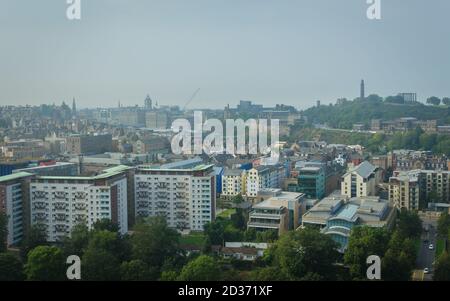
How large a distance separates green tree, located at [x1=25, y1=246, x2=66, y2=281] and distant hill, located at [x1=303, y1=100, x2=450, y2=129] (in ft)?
41.4

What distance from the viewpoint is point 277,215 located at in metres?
6.24

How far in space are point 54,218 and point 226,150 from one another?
678 cm

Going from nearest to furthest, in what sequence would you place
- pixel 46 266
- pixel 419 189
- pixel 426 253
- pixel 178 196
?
pixel 46 266, pixel 426 253, pixel 178 196, pixel 419 189

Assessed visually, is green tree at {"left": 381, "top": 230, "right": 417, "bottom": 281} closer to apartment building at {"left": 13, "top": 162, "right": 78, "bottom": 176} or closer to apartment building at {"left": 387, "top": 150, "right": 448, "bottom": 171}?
apartment building at {"left": 13, "top": 162, "right": 78, "bottom": 176}

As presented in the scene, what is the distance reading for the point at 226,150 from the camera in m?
12.4

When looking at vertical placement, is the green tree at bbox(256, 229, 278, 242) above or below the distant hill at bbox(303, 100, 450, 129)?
below

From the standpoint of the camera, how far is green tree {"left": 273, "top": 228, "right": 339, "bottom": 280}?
14.0ft

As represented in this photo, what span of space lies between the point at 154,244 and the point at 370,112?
13.3 m

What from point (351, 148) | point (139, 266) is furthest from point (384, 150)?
point (139, 266)

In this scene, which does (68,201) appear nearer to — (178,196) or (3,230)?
(3,230)

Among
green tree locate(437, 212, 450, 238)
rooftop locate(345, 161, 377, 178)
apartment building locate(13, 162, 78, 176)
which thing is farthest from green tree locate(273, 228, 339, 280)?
apartment building locate(13, 162, 78, 176)

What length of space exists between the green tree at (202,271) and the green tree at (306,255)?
21.7 inches

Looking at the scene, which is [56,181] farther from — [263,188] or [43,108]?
[43,108]

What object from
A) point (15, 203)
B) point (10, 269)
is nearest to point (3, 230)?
point (15, 203)
